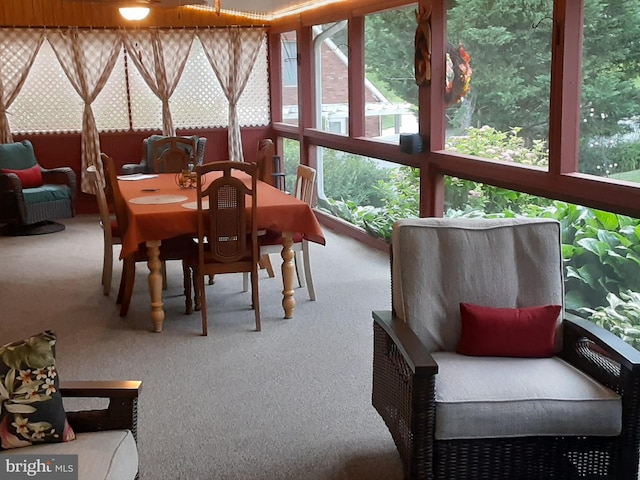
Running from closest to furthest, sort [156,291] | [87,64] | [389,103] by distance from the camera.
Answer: [156,291] < [389,103] < [87,64]

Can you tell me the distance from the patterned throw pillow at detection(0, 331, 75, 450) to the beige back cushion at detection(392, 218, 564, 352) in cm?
131

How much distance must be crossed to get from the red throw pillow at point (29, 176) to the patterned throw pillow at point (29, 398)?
590 centimetres

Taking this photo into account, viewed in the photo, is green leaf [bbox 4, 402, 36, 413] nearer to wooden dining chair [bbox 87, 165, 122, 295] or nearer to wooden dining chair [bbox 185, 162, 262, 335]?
wooden dining chair [bbox 185, 162, 262, 335]

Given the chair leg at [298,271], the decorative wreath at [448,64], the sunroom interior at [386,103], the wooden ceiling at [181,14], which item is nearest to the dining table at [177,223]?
the chair leg at [298,271]

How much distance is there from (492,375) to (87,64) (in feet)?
23.8

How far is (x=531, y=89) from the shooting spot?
4449mm

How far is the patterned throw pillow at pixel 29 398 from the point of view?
205 centimetres

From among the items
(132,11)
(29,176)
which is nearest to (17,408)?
(132,11)

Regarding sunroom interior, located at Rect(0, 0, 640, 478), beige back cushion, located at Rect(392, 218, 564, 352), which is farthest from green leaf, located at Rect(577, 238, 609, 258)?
beige back cushion, located at Rect(392, 218, 564, 352)

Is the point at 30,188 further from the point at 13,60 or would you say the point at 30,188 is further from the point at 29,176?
the point at 13,60

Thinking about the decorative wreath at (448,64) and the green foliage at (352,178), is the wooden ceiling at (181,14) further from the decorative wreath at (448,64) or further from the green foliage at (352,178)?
the decorative wreath at (448,64)

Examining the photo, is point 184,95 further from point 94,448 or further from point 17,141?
point 94,448

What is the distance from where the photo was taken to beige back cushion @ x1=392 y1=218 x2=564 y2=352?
2843mm

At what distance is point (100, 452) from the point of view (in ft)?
6.79
